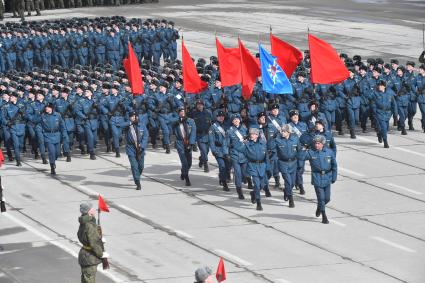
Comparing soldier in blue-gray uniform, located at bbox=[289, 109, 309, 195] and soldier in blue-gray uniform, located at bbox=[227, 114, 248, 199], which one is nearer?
soldier in blue-gray uniform, located at bbox=[227, 114, 248, 199]

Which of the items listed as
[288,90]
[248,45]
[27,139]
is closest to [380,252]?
[288,90]

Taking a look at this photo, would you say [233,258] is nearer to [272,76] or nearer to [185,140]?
[272,76]

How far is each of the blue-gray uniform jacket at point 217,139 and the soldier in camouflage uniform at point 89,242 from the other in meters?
9.77

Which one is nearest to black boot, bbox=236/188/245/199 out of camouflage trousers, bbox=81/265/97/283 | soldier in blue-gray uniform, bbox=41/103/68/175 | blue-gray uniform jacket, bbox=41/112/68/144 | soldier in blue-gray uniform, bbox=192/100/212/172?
soldier in blue-gray uniform, bbox=192/100/212/172

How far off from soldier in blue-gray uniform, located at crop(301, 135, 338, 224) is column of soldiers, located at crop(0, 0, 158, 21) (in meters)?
35.9

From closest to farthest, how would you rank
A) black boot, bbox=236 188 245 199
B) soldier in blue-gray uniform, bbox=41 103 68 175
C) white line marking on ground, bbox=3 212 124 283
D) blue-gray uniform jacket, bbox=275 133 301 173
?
1. white line marking on ground, bbox=3 212 124 283
2. blue-gray uniform jacket, bbox=275 133 301 173
3. black boot, bbox=236 188 245 199
4. soldier in blue-gray uniform, bbox=41 103 68 175

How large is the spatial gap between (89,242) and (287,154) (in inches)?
348

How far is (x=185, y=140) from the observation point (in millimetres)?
31656

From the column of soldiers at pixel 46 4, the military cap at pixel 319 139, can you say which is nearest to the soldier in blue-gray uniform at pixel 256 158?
the military cap at pixel 319 139

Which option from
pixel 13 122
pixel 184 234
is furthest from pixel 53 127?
pixel 184 234

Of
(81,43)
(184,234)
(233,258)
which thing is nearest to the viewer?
(233,258)

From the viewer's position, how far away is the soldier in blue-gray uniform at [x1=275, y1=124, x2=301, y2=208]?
28.9 metres

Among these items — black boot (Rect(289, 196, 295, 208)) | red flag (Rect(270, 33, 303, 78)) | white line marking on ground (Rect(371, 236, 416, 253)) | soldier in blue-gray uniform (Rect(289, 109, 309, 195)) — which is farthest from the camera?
red flag (Rect(270, 33, 303, 78))

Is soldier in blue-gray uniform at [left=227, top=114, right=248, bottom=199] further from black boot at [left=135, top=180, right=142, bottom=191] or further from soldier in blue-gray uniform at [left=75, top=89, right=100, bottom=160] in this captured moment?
soldier in blue-gray uniform at [left=75, top=89, right=100, bottom=160]
